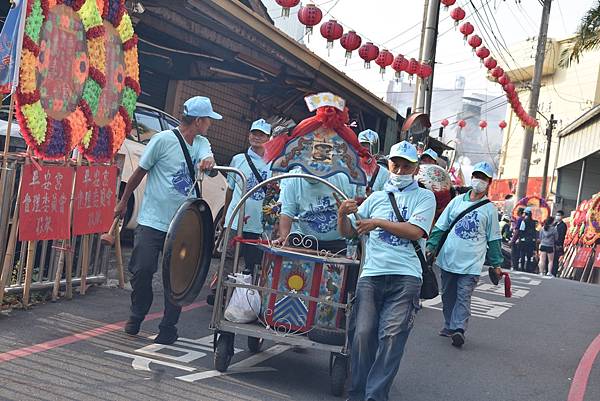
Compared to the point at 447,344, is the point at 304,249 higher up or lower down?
higher up

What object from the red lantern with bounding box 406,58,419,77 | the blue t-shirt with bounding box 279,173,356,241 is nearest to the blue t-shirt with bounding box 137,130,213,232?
the blue t-shirt with bounding box 279,173,356,241

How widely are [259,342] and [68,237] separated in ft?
7.02

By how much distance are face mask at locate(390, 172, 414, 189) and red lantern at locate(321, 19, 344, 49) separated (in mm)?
9930

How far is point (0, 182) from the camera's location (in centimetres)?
659

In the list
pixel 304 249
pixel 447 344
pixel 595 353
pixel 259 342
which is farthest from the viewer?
pixel 595 353

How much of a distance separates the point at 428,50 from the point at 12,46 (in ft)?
40.9

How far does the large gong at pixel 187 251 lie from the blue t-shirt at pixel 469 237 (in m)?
2.97

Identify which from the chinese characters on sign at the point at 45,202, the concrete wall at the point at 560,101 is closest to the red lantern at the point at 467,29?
the chinese characters on sign at the point at 45,202

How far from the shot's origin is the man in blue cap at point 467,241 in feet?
26.8

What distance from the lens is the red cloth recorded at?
6.03m

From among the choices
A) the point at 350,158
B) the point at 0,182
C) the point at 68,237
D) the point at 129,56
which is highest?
the point at 129,56

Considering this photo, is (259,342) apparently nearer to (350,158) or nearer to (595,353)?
(350,158)

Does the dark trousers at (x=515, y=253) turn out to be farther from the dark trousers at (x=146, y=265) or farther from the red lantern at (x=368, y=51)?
the dark trousers at (x=146, y=265)

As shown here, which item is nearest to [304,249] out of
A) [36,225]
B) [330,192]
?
[330,192]
